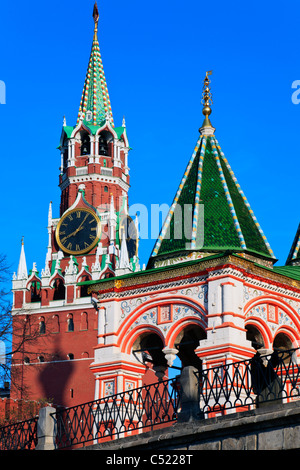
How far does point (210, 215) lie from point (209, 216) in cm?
3

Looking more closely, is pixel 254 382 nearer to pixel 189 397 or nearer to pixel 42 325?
pixel 189 397

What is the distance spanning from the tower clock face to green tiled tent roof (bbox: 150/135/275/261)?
38.8m

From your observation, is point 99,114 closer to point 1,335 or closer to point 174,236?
point 1,335

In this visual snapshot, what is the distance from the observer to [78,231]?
59250 mm

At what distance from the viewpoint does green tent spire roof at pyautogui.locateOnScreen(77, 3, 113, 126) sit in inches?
2527

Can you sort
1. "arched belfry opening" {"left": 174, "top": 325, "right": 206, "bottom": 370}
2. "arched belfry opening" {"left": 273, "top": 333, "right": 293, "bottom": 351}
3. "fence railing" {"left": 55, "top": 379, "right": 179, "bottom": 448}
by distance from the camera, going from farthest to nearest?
"arched belfry opening" {"left": 273, "top": 333, "right": 293, "bottom": 351} → "arched belfry opening" {"left": 174, "top": 325, "right": 206, "bottom": 370} → "fence railing" {"left": 55, "top": 379, "right": 179, "bottom": 448}

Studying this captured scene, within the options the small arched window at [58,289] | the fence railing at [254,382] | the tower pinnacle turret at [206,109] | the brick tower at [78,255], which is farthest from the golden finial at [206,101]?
the small arched window at [58,289]

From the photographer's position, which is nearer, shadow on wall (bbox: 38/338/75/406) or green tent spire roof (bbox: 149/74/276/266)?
green tent spire roof (bbox: 149/74/276/266)

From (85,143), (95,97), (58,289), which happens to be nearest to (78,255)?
(58,289)

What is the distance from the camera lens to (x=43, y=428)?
Answer: 14.1 meters

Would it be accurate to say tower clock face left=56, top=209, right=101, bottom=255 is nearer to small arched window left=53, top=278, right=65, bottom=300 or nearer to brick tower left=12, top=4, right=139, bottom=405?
brick tower left=12, top=4, right=139, bottom=405

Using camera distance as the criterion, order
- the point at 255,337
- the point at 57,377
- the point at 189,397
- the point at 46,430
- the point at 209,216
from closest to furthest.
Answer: the point at 189,397 → the point at 46,430 → the point at 255,337 → the point at 209,216 → the point at 57,377

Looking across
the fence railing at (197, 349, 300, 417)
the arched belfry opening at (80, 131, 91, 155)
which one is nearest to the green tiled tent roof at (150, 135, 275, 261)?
the fence railing at (197, 349, 300, 417)

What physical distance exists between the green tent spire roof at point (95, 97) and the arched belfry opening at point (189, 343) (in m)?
45.9
